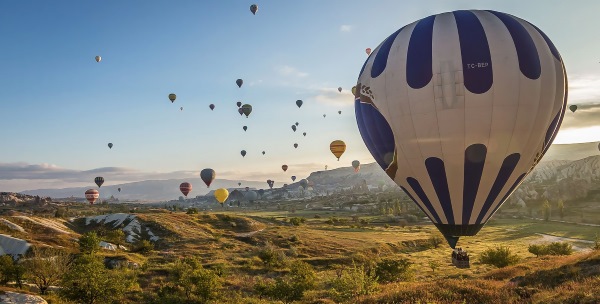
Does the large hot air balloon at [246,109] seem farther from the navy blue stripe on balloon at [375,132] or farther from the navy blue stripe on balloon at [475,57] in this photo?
→ the navy blue stripe on balloon at [475,57]

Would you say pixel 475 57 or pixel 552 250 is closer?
pixel 475 57

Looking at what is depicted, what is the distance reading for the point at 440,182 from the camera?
2425 cm

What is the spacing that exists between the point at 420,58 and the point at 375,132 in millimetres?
6059

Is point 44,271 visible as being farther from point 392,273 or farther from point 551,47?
point 551,47

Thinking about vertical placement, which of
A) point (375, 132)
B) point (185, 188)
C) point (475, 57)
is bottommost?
point (185, 188)

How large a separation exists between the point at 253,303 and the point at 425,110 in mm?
18626

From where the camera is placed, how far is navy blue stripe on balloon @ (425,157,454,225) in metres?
24.0

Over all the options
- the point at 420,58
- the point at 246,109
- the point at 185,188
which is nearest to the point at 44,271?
the point at 420,58

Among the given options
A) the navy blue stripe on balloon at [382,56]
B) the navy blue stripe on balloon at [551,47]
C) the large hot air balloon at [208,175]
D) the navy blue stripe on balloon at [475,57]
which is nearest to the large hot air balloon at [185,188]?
the large hot air balloon at [208,175]

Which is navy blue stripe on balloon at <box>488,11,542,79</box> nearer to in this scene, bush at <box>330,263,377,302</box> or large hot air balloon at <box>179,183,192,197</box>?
bush at <box>330,263,377,302</box>

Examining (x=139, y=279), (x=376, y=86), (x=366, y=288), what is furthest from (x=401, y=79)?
(x=139, y=279)

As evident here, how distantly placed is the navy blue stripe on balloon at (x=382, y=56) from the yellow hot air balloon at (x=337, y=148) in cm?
4148

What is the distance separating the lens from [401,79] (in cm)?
2433

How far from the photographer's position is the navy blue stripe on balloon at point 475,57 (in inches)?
885
